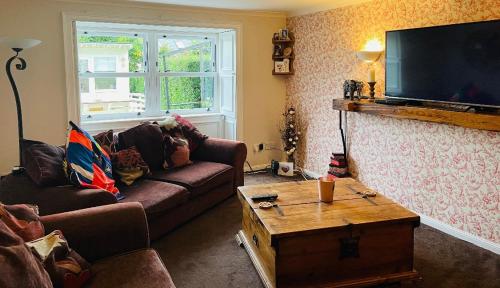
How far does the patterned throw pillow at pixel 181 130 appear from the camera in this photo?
4.03m

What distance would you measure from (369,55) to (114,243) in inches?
112

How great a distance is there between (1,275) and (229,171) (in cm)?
280

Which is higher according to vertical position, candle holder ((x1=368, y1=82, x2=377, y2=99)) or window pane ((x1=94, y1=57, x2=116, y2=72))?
window pane ((x1=94, y1=57, x2=116, y2=72))

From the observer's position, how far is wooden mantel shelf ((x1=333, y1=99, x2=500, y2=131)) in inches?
107

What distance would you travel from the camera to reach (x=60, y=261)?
167 centimetres

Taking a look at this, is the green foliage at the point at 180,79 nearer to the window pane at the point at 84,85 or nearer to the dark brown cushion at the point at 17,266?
the window pane at the point at 84,85

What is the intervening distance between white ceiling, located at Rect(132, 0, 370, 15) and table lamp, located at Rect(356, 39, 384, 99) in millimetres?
485

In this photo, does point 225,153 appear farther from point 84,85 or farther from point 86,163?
point 84,85

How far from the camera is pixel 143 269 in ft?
6.01

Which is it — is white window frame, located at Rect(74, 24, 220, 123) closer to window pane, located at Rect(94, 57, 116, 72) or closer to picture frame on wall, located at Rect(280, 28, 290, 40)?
window pane, located at Rect(94, 57, 116, 72)

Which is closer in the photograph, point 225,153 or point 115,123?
point 225,153

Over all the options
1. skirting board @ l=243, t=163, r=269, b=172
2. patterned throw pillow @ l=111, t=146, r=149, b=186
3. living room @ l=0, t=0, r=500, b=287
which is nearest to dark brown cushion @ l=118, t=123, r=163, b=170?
living room @ l=0, t=0, r=500, b=287

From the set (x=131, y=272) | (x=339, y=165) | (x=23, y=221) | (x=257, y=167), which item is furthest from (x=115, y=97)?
(x=131, y=272)

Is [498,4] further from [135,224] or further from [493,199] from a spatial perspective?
[135,224]
